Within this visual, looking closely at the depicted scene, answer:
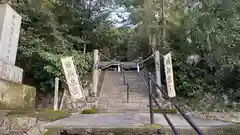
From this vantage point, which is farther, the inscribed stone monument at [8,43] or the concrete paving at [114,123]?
the inscribed stone monument at [8,43]

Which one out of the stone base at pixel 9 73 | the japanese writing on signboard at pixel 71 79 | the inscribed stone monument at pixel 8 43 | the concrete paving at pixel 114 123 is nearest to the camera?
the concrete paving at pixel 114 123

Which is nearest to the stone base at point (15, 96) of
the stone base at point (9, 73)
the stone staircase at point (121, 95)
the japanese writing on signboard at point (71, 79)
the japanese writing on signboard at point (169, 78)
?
the stone base at point (9, 73)

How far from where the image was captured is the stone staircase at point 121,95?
24.1ft

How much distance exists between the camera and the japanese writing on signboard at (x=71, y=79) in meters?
7.20

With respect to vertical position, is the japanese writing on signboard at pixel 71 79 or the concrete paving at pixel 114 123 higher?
the japanese writing on signboard at pixel 71 79

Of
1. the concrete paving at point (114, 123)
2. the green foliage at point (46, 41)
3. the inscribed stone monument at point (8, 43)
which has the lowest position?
the concrete paving at point (114, 123)

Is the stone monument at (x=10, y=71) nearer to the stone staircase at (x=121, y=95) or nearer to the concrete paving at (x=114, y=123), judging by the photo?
the concrete paving at (x=114, y=123)

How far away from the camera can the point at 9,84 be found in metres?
2.71

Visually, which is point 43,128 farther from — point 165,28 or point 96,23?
point 96,23

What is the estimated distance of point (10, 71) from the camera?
2.97 meters

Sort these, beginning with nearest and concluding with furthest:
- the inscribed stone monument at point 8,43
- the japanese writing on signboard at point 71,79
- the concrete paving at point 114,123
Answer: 1. the concrete paving at point 114,123
2. the inscribed stone monument at point 8,43
3. the japanese writing on signboard at point 71,79

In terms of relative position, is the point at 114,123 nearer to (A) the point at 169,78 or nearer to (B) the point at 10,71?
(B) the point at 10,71

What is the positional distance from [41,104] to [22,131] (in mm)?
7116

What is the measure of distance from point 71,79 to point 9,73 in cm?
435
